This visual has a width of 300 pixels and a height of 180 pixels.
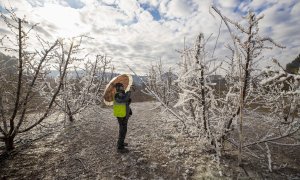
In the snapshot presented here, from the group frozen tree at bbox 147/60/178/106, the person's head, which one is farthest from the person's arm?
frozen tree at bbox 147/60/178/106

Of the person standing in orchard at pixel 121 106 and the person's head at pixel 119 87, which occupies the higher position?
the person's head at pixel 119 87

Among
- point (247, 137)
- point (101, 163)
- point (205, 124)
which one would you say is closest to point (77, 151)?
point (101, 163)

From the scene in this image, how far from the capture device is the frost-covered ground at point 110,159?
17.9 ft

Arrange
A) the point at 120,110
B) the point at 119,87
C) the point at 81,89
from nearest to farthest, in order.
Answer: the point at 120,110 → the point at 119,87 → the point at 81,89

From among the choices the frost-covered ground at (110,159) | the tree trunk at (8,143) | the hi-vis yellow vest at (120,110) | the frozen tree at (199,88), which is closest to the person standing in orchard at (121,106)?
the hi-vis yellow vest at (120,110)

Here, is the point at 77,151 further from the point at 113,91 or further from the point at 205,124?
the point at 205,124

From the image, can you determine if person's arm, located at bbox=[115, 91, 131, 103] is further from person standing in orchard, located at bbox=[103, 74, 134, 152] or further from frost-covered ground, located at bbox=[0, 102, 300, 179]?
frost-covered ground, located at bbox=[0, 102, 300, 179]

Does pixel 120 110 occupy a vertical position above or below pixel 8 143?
above

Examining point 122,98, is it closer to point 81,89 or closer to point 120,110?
point 120,110

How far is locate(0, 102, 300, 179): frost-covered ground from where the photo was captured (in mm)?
5461

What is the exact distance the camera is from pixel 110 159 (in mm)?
6410

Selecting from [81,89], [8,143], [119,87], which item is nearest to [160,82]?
[81,89]

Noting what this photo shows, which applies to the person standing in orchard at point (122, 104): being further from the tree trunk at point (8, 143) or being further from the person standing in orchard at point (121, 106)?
the tree trunk at point (8, 143)

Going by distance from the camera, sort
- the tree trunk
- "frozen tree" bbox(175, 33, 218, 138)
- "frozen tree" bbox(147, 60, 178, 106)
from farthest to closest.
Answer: "frozen tree" bbox(147, 60, 178, 106) → the tree trunk → "frozen tree" bbox(175, 33, 218, 138)
